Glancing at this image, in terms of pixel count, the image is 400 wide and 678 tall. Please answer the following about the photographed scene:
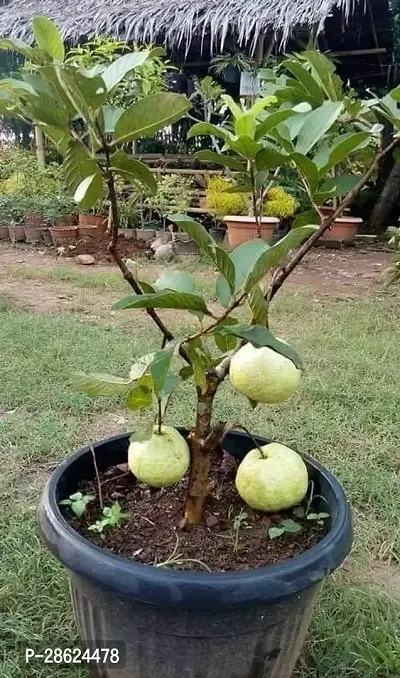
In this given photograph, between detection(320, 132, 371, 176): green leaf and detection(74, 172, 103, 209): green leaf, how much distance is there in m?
0.34

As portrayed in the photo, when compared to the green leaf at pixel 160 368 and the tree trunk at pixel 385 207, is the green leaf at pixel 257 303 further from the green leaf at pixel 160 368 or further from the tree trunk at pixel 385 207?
the tree trunk at pixel 385 207

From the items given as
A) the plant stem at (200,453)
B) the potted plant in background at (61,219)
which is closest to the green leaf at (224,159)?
the plant stem at (200,453)

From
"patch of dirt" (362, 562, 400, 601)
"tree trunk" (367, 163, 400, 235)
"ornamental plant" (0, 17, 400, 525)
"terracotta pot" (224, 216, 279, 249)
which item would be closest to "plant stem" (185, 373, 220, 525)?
"ornamental plant" (0, 17, 400, 525)

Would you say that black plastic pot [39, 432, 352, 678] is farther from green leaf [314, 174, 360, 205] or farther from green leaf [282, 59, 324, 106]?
green leaf [282, 59, 324, 106]

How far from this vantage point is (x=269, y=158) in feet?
3.25

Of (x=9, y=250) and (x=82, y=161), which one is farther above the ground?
(x=82, y=161)

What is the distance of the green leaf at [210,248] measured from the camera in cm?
89

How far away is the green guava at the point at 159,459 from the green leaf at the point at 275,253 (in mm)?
372

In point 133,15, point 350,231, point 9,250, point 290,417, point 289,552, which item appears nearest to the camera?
point 289,552

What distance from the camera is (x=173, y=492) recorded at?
52.7 inches

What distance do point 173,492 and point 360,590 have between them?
1.91 ft

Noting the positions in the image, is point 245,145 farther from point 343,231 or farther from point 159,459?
point 343,231

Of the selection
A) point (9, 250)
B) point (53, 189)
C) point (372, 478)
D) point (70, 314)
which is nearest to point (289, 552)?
point (372, 478)

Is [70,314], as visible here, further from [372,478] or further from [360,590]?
[360,590]
